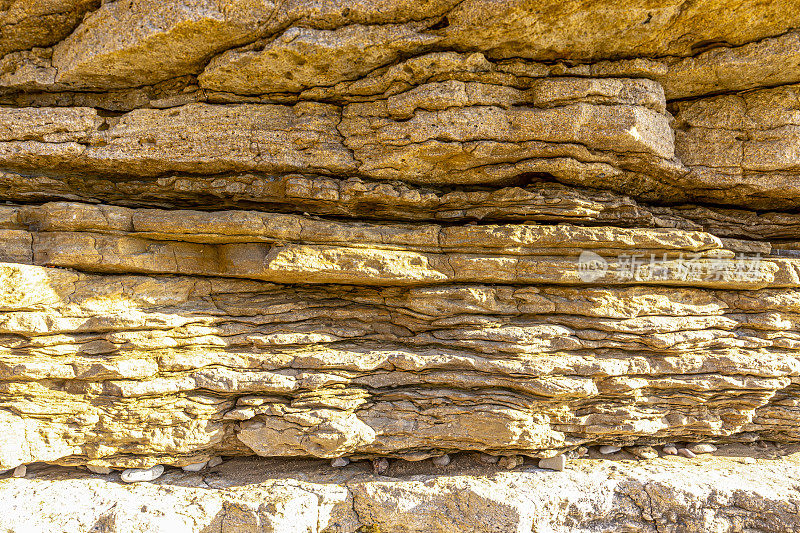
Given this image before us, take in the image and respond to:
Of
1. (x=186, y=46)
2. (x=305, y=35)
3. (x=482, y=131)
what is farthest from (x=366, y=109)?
(x=186, y=46)

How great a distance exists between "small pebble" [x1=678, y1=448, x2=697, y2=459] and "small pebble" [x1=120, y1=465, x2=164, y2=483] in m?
7.90

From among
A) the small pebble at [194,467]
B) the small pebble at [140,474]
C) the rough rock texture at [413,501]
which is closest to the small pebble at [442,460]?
the rough rock texture at [413,501]

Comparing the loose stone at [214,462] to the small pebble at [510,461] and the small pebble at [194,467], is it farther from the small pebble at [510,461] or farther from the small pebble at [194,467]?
the small pebble at [510,461]

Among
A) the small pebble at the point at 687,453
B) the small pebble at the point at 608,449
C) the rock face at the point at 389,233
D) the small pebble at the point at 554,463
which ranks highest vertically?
the rock face at the point at 389,233

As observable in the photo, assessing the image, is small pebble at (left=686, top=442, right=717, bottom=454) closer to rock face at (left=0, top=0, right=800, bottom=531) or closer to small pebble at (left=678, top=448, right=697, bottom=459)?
small pebble at (left=678, top=448, right=697, bottom=459)

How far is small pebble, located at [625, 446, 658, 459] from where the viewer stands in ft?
20.7

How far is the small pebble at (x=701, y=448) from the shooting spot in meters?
6.47

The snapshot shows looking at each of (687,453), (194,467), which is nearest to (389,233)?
(194,467)

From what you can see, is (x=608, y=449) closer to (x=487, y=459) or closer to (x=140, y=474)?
(x=487, y=459)

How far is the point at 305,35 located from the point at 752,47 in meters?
5.63

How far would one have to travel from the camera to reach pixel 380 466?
6113 mm

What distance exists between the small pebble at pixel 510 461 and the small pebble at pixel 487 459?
68 mm

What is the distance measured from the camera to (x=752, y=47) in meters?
5.20

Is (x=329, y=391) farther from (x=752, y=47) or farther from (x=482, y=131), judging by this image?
(x=752, y=47)
